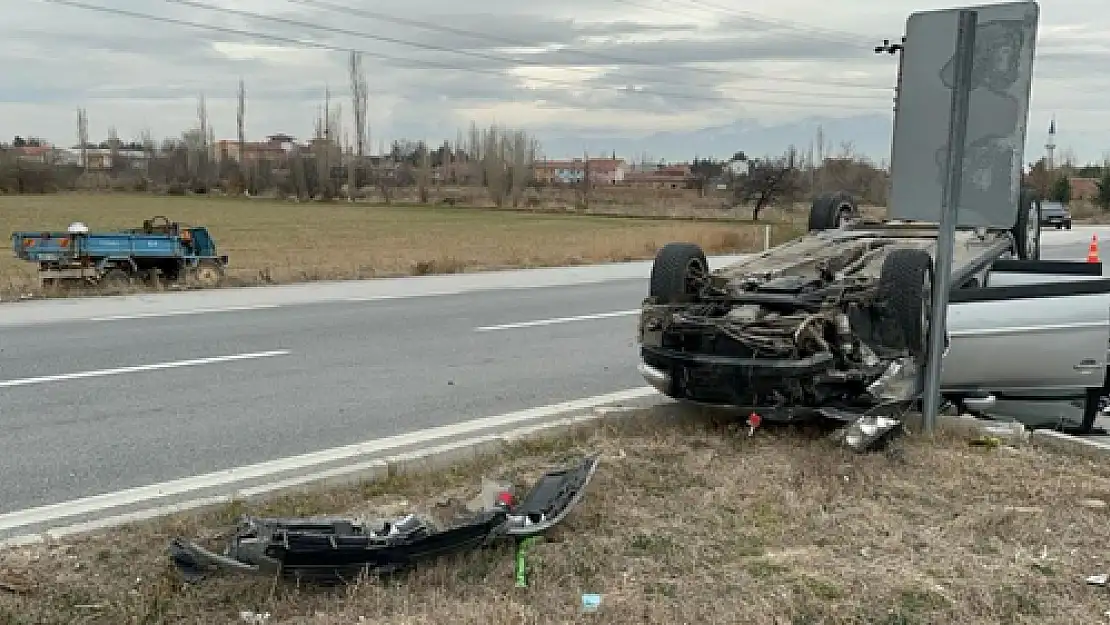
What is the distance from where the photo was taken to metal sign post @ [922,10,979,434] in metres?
4.66

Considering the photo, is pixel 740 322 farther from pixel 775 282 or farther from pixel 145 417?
pixel 145 417

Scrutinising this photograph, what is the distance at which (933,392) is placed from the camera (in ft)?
16.4

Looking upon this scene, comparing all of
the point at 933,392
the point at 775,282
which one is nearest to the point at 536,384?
the point at 775,282

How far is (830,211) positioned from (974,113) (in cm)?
377

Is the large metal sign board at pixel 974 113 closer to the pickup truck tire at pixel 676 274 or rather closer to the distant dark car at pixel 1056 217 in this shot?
the pickup truck tire at pixel 676 274

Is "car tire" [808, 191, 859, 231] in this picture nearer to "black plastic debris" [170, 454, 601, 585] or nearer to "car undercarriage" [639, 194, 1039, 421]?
"car undercarriage" [639, 194, 1039, 421]

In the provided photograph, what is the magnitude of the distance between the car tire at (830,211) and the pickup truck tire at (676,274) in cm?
322

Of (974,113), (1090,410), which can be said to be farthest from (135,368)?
(1090,410)

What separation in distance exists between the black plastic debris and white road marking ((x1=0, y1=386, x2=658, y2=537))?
894mm

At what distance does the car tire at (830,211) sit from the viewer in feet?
27.8

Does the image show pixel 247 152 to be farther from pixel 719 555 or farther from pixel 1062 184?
pixel 719 555

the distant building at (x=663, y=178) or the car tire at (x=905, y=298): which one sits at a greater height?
the distant building at (x=663, y=178)

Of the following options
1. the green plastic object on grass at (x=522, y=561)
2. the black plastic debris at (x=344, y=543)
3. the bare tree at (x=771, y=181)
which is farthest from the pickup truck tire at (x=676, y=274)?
the bare tree at (x=771, y=181)

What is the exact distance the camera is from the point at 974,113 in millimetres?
4746
